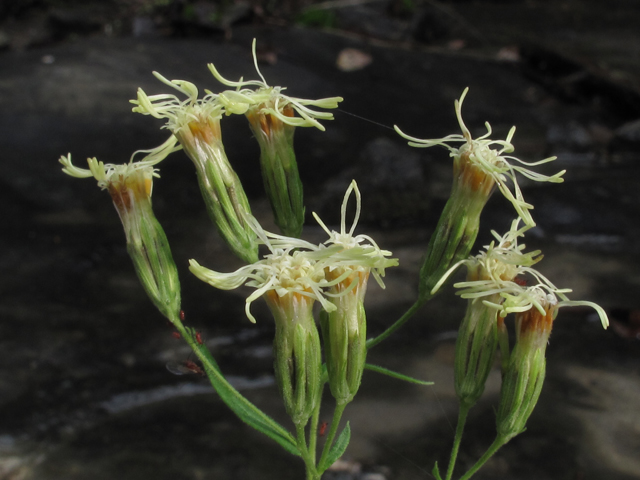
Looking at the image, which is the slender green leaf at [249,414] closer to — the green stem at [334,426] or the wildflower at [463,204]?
the green stem at [334,426]

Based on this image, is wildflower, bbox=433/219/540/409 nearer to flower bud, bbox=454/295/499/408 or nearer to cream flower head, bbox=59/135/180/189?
flower bud, bbox=454/295/499/408

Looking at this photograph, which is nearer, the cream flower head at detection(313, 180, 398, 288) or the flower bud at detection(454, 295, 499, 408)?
the cream flower head at detection(313, 180, 398, 288)

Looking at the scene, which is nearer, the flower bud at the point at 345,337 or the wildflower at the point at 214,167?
the flower bud at the point at 345,337

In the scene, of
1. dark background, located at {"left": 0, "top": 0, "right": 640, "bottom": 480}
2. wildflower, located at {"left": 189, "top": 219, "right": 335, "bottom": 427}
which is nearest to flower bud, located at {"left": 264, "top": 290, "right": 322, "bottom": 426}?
wildflower, located at {"left": 189, "top": 219, "right": 335, "bottom": 427}

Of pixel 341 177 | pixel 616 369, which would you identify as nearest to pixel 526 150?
pixel 341 177

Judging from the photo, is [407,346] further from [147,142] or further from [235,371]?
[147,142]

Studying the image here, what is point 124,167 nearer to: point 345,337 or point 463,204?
point 345,337

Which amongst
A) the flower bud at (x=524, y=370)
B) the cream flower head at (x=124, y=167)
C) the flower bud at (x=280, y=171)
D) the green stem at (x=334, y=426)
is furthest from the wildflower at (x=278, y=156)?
the flower bud at (x=524, y=370)
